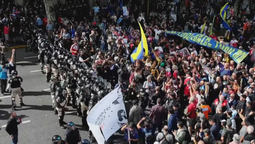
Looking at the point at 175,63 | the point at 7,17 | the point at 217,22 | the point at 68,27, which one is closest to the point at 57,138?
the point at 175,63

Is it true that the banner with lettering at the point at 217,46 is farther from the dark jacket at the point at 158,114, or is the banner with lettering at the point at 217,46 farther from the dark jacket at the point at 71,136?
the dark jacket at the point at 71,136

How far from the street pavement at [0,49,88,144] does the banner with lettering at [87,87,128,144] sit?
8.22 feet

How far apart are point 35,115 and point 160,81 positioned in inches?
170

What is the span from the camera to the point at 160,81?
12594 millimetres

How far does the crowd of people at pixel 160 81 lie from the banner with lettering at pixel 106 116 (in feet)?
1.56

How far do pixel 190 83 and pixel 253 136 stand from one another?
10.6ft

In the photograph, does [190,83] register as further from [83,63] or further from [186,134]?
[83,63]

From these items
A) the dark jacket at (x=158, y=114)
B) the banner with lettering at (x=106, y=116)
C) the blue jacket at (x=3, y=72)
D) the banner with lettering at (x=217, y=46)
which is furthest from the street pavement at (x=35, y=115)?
the banner with lettering at (x=217, y=46)

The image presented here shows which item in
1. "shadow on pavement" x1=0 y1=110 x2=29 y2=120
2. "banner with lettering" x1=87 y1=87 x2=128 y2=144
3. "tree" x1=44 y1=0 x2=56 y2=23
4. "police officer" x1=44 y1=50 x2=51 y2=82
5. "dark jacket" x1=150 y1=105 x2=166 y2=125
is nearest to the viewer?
"banner with lettering" x1=87 y1=87 x2=128 y2=144

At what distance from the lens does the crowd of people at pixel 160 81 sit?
9.56m

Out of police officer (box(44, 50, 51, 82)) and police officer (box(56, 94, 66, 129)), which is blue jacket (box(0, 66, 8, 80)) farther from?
police officer (box(56, 94, 66, 129))

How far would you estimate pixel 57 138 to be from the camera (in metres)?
8.78

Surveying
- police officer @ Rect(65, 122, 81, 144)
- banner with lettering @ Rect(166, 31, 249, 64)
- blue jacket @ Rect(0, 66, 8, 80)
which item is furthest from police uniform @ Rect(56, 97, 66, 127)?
banner with lettering @ Rect(166, 31, 249, 64)

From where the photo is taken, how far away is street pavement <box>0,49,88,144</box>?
11.5 m
